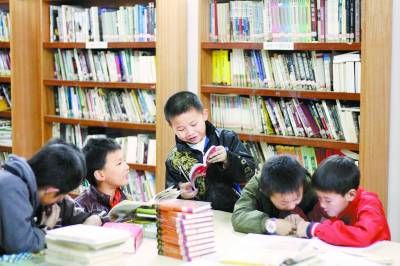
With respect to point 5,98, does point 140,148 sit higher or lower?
lower

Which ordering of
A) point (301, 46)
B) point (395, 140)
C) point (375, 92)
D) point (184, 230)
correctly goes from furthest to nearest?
point (301, 46), point (395, 140), point (375, 92), point (184, 230)

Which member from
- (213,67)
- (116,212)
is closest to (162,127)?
(213,67)

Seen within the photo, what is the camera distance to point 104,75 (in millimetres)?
4520

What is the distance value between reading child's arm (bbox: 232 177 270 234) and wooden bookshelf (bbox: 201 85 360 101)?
43.2 inches

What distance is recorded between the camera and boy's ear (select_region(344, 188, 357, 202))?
92.2 inches

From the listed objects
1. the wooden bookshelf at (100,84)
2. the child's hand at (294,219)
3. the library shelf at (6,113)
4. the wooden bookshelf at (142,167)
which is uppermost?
the wooden bookshelf at (100,84)

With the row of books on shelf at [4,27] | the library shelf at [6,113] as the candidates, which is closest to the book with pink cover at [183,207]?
the library shelf at [6,113]

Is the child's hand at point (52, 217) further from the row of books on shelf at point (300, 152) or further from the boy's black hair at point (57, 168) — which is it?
the row of books on shelf at point (300, 152)

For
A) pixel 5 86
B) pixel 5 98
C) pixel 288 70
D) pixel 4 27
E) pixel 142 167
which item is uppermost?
pixel 4 27

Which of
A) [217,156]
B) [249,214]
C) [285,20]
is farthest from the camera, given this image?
[285,20]

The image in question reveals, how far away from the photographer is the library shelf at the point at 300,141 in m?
3.47

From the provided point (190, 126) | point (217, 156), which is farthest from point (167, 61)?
point (217, 156)

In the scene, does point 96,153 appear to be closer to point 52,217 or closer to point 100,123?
point 52,217

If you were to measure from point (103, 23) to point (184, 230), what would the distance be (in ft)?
8.93
